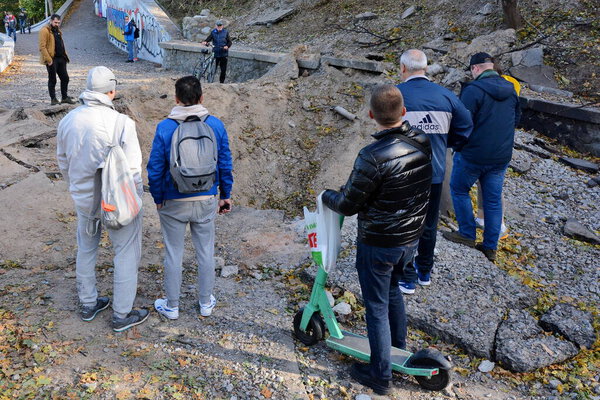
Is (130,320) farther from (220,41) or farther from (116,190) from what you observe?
(220,41)

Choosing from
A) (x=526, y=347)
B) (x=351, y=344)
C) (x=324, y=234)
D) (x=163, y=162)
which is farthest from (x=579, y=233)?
(x=163, y=162)

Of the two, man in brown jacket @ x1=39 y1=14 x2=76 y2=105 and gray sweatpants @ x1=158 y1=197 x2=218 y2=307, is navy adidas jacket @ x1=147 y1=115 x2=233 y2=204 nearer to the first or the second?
gray sweatpants @ x1=158 y1=197 x2=218 y2=307

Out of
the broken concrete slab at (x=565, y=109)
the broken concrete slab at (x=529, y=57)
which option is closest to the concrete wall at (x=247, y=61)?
the broken concrete slab at (x=565, y=109)

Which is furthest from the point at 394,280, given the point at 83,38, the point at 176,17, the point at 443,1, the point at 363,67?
the point at 83,38

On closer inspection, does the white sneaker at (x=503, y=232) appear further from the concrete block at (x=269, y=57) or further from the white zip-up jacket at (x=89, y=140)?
the concrete block at (x=269, y=57)

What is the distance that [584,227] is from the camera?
594 cm

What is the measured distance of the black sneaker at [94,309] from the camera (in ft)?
12.1

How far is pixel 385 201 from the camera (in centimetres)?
290

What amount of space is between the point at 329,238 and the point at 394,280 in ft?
1.60

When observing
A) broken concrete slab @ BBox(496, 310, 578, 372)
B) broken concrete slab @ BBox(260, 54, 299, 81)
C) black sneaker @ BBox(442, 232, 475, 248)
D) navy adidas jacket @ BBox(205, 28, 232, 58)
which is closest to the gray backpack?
broken concrete slab @ BBox(496, 310, 578, 372)

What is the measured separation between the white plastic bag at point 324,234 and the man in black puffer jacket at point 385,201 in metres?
0.12

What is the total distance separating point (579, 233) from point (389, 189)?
3.97 metres

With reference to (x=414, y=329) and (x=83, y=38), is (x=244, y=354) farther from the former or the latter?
(x=83, y=38)

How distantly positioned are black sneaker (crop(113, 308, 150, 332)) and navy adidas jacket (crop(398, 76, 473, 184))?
2428 millimetres
